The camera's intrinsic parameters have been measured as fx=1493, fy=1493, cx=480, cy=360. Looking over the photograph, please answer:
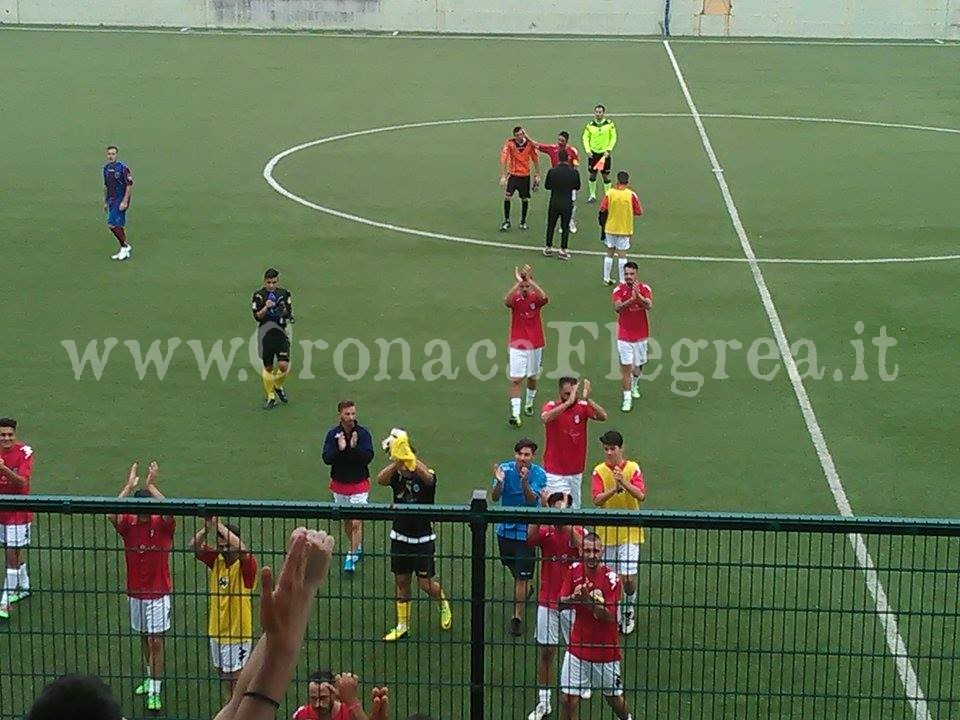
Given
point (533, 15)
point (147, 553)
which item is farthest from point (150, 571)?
point (533, 15)

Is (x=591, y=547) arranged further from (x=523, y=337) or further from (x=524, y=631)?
(x=523, y=337)

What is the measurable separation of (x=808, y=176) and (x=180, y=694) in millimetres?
20254

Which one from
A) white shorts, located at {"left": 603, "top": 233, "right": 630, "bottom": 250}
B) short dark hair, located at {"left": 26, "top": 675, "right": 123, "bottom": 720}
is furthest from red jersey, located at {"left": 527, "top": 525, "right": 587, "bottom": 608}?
white shorts, located at {"left": 603, "top": 233, "right": 630, "bottom": 250}

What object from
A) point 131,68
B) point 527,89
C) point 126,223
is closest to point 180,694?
point 126,223

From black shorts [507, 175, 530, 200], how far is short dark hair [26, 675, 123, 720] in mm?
20900

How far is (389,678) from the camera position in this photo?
1022cm

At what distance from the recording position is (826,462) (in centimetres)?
1506

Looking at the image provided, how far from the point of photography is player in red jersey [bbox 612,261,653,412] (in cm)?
1593

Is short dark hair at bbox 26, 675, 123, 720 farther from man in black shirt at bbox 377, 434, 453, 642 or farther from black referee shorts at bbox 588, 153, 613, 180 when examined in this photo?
black referee shorts at bbox 588, 153, 613, 180

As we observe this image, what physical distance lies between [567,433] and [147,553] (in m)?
5.76

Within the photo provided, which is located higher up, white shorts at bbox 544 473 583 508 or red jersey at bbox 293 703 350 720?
white shorts at bbox 544 473 583 508

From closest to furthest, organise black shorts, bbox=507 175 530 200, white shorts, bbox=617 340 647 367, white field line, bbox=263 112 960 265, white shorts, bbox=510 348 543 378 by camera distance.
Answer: white shorts, bbox=510 348 543 378 → white shorts, bbox=617 340 647 367 → white field line, bbox=263 112 960 265 → black shorts, bbox=507 175 530 200

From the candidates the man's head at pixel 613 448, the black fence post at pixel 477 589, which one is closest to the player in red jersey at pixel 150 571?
the black fence post at pixel 477 589

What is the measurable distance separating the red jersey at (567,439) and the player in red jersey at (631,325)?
2925mm
